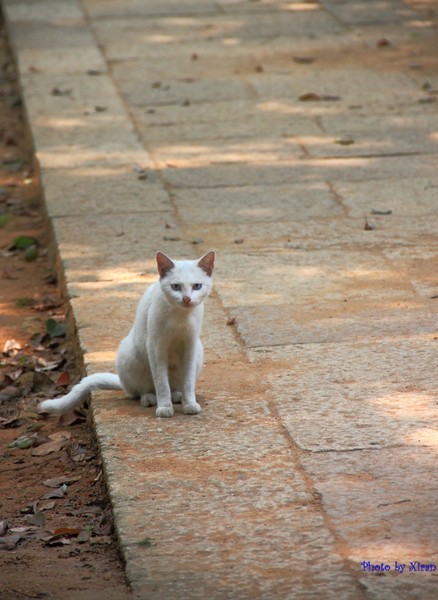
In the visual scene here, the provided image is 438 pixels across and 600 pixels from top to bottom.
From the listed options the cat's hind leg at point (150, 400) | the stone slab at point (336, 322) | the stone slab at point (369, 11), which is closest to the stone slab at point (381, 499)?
the cat's hind leg at point (150, 400)

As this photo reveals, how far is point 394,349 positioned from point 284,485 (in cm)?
132

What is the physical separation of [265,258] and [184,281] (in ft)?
6.32

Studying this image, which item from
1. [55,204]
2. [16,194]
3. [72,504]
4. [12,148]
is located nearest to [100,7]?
[12,148]

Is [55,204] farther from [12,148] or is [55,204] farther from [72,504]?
[72,504]

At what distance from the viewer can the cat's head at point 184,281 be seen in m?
4.23

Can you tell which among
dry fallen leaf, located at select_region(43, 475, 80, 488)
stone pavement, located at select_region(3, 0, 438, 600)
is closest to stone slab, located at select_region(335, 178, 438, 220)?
stone pavement, located at select_region(3, 0, 438, 600)

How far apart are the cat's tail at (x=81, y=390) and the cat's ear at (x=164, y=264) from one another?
0.58m

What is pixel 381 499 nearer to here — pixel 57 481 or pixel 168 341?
pixel 168 341

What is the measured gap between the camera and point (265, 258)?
612 cm

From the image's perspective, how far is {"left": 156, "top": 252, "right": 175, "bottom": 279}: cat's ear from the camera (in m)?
4.25

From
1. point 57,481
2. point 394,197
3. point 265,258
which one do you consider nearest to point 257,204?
point 394,197

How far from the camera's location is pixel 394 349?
4.91 m

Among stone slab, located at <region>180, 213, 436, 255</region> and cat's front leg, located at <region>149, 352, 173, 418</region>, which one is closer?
cat's front leg, located at <region>149, 352, 173, 418</region>

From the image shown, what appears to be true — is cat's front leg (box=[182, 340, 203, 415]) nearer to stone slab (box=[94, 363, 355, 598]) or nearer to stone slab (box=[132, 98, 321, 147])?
stone slab (box=[94, 363, 355, 598])
